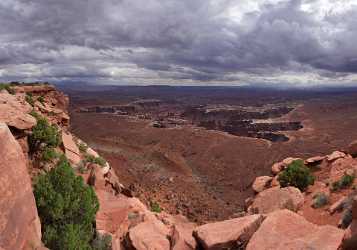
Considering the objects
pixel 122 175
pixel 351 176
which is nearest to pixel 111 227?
pixel 351 176

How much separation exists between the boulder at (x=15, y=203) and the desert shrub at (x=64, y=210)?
4.35ft

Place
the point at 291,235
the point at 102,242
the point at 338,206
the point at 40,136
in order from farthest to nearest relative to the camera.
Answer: the point at 40,136 → the point at 338,206 → the point at 102,242 → the point at 291,235

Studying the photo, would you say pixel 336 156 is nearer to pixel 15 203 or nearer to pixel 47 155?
pixel 47 155

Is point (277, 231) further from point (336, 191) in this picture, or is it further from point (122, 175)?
point (122, 175)

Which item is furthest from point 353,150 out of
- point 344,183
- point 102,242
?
point 102,242

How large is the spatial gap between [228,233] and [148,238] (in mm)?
3943

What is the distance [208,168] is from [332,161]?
3961 cm

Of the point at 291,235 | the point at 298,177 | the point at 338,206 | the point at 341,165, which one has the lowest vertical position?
the point at 298,177

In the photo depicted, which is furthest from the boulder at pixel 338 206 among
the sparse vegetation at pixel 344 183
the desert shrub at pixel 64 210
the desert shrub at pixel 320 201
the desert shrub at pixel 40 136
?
the desert shrub at pixel 40 136

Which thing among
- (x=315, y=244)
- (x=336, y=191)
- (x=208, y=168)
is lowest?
(x=208, y=168)

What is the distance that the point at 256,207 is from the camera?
73.9 feet

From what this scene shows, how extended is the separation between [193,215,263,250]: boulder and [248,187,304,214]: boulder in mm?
7243

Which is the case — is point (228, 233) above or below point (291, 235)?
below

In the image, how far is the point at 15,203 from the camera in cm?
1095
